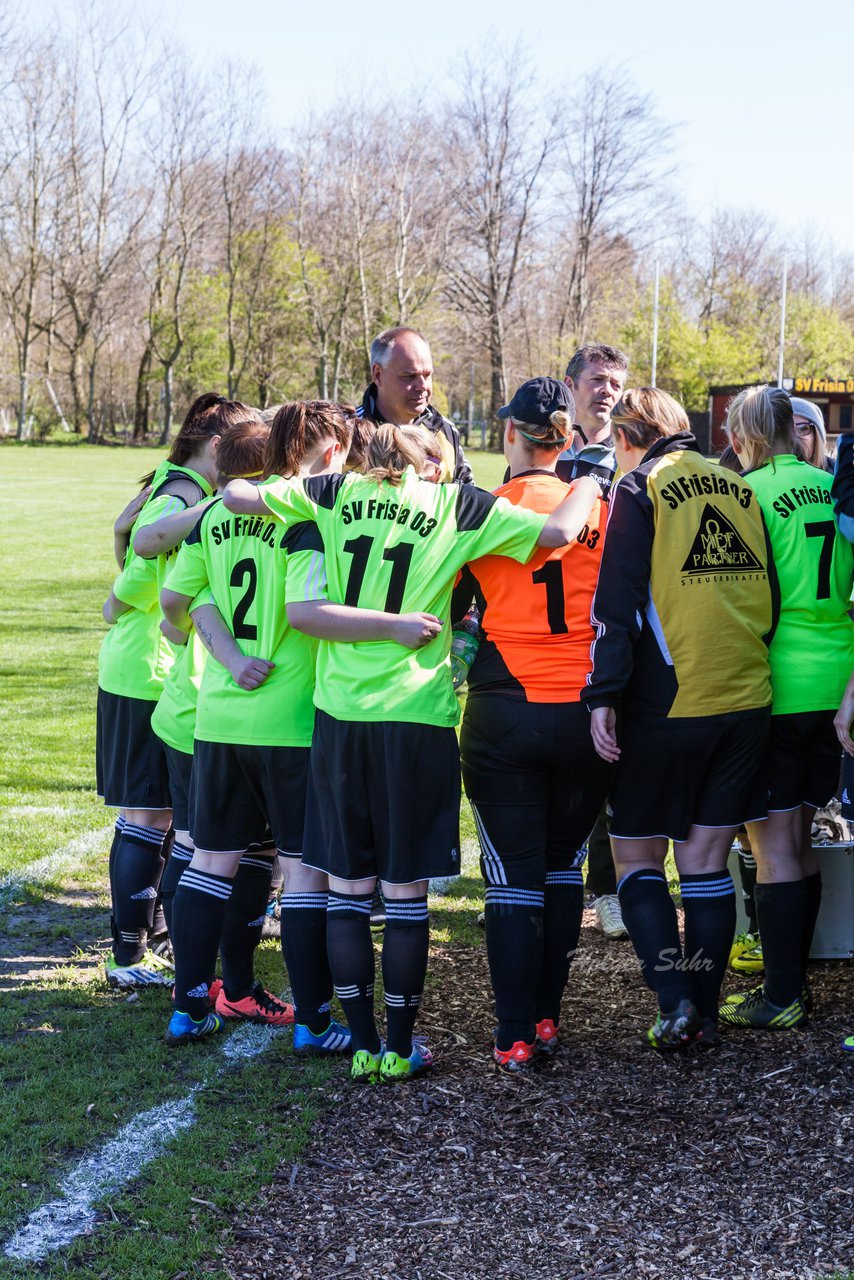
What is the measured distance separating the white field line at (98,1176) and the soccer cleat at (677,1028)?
141 cm

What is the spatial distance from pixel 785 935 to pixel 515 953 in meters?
0.98

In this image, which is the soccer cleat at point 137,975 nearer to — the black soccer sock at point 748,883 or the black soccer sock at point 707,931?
the black soccer sock at point 707,931

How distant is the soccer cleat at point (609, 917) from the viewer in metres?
5.09

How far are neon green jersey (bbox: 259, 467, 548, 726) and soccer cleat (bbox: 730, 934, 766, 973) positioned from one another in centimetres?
190

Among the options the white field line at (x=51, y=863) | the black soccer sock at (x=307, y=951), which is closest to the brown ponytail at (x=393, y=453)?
the black soccer sock at (x=307, y=951)

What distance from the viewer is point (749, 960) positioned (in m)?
4.82

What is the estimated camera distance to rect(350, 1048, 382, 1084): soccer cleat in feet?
12.5

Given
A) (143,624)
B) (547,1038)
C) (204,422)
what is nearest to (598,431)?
(204,422)

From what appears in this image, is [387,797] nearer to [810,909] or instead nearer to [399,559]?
[399,559]

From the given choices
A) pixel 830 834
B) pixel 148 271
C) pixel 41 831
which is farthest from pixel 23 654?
pixel 148 271

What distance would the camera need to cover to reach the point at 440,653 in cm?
378

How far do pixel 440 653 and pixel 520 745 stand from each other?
0.38 metres

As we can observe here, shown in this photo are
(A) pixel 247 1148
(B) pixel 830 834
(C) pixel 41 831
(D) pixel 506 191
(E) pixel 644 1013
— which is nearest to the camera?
(A) pixel 247 1148

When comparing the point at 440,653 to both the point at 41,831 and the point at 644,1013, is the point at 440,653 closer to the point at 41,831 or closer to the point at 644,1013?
the point at 644,1013
